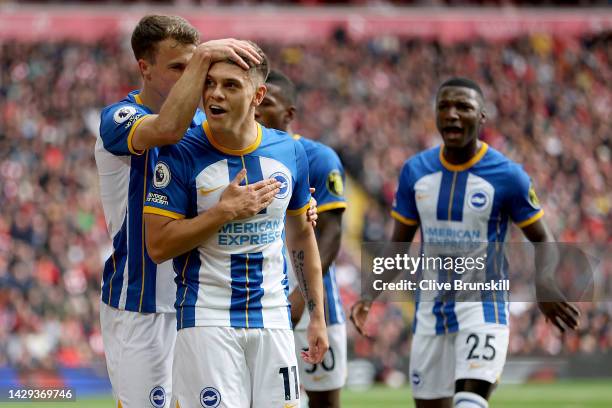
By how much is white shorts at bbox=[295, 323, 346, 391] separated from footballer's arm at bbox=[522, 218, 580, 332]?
147 cm

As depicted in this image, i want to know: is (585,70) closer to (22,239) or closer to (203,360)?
(22,239)

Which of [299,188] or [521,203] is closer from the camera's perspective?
[299,188]

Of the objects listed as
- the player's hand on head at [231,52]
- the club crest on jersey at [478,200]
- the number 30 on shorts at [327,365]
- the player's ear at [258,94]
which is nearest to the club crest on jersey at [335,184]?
the club crest on jersey at [478,200]

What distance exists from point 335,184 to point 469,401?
1.73 meters

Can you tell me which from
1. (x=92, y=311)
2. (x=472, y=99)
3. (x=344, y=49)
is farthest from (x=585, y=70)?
(x=472, y=99)

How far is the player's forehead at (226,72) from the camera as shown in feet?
16.4

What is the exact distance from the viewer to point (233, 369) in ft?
16.3

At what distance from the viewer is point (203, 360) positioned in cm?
494

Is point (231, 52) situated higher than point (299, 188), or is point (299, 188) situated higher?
point (231, 52)

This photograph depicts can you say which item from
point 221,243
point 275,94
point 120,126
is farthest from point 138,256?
point 275,94

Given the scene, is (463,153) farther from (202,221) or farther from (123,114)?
(202,221)

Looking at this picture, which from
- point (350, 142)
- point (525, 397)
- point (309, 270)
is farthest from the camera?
point (350, 142)

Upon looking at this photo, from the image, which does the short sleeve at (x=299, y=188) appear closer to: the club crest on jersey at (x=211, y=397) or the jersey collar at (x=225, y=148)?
the jersey collar at (x=225, y=148)

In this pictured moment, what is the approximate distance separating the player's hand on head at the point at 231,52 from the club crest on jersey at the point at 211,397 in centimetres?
146
